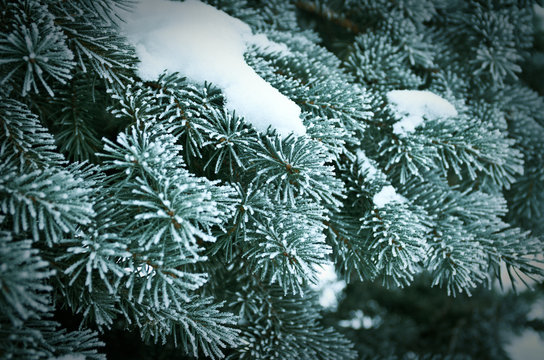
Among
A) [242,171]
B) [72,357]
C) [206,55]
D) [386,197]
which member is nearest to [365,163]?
[386,197]

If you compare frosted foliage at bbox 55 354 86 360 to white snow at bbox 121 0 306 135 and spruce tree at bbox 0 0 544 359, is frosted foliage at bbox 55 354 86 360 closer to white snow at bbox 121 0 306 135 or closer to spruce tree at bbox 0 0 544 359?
spruce tree at bbox 0 0 544 359

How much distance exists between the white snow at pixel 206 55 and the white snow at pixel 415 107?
0.31 metres

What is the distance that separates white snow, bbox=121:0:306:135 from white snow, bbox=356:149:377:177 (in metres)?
0.23

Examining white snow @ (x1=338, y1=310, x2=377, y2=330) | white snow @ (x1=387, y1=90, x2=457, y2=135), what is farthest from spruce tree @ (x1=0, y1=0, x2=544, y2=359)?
white snow @ (x1=338, y1=310, x2=377, y2=330)

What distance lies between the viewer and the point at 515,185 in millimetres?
1250

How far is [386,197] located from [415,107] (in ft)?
0.90

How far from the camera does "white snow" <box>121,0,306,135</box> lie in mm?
746

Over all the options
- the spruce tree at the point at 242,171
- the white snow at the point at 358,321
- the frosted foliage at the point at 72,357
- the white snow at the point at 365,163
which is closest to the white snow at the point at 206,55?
the spruce tree at the point at 242,171

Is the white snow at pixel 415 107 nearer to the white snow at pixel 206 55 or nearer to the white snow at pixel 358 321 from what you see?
the white snow at pixel 206 55

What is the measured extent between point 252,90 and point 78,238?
0.43 m

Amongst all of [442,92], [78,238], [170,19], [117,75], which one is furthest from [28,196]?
[442,92]

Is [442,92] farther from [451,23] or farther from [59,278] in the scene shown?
[59,278]

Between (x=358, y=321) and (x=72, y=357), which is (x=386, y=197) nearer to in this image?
(x=72, y=357)

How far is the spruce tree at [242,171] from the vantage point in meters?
0.59
